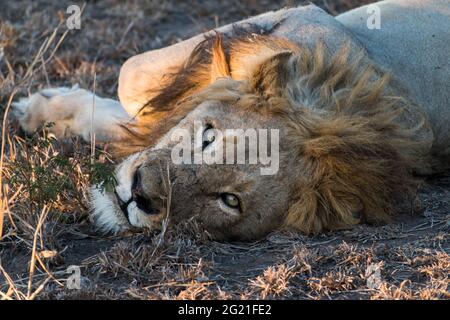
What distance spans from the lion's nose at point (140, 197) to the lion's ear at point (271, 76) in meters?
0.66

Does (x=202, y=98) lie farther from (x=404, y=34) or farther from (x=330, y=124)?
(x=404, y=34)

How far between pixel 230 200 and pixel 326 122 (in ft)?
1.71

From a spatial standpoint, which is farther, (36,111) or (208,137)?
(36,111)

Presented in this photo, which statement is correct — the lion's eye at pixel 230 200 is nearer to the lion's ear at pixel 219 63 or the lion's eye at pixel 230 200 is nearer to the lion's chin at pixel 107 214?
the lion's chin at pixel 107 214

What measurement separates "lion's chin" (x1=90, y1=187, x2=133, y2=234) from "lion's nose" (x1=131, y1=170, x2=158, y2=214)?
5.6 inches

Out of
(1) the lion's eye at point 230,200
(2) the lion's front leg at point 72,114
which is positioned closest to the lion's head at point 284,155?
(1) the lion's eye at point 230,200

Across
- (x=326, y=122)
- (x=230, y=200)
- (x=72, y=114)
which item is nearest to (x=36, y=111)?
(x=72, y=114)

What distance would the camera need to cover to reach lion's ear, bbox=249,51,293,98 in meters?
4.03

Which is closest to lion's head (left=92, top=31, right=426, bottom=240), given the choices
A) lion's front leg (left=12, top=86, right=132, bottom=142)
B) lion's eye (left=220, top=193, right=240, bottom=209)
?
lion's eye (left=220, top=193, right=240, bottom=209)

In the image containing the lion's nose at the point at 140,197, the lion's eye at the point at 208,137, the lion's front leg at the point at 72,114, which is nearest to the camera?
the lion's nose at the point at 140,197

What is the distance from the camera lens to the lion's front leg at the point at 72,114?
200 inches

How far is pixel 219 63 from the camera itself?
4344mm

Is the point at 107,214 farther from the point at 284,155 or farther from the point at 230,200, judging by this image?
the point at 284,155

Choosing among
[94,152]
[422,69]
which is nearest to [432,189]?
[422,69]
